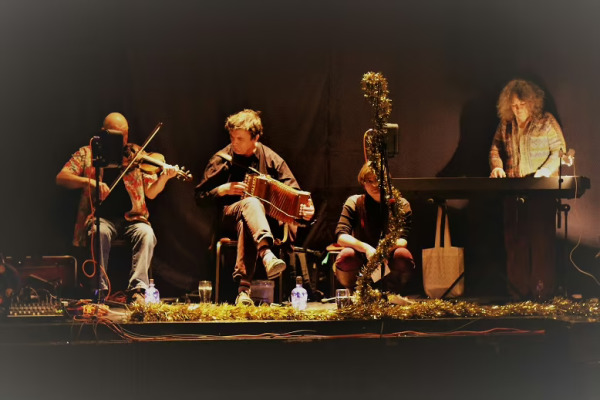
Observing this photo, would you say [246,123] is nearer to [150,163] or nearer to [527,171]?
[150,163]

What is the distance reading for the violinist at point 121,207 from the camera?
664cm

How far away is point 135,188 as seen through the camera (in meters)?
6.93

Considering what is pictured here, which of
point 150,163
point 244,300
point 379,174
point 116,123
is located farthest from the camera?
point 116,123

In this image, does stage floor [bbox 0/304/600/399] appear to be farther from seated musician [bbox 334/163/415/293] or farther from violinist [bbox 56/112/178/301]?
violinist [bbox 56/112/178/301]

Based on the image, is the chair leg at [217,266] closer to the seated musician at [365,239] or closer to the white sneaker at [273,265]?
the white sneaker at [273,265]

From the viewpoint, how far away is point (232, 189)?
6.46 metres

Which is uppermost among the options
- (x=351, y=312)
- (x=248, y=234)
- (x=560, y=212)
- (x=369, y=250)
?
(x=560, y=212)

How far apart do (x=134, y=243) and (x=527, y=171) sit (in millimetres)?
3487

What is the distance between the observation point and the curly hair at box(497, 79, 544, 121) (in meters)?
7.38

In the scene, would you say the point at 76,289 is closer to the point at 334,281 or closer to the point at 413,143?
the point at 334,281

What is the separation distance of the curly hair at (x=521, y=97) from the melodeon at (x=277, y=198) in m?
2.28

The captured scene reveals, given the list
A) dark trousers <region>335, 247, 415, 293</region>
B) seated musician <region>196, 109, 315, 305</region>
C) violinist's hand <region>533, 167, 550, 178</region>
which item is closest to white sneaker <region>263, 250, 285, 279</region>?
seated musician <region>196, 109, 315, 305</region>

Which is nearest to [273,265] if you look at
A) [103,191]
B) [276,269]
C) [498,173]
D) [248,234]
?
[276,269]
